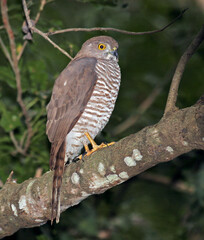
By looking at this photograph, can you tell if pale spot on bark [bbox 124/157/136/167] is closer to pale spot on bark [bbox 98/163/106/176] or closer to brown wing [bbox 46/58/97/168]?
pale spot on bark [bbox 98/163/106/176]

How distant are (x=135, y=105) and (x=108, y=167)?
13.4ft

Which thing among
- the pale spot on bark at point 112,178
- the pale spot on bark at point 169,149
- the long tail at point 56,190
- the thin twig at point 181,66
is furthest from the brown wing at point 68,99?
the pale spot on bark at point 169,149

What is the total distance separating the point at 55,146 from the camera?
4258mm

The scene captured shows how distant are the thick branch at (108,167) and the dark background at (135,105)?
4.90ft

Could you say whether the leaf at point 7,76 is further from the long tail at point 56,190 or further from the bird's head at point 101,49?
the long tail at point 56,190

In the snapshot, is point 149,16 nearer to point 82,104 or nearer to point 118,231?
point 82,104

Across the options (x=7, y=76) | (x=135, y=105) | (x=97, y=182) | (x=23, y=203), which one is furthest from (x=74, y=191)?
(x=135, y=105)

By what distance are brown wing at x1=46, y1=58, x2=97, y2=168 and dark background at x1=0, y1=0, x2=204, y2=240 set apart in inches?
39.1

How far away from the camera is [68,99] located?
14.8ft

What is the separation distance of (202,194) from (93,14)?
3.04m

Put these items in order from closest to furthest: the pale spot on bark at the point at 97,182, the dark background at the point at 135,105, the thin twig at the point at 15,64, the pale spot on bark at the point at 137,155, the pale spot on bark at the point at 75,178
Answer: the pale spot on bark at the point at 137,155
the pale spot on bark at the point at 97,182
the pale spot on bark at the point at 75,178
the thin twig at the point at 15,64
the dark background at the point at 135,105

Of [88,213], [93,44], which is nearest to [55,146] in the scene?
[93,44]

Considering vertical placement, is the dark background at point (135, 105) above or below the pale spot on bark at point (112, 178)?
below

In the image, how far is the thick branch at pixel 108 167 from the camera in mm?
3039
